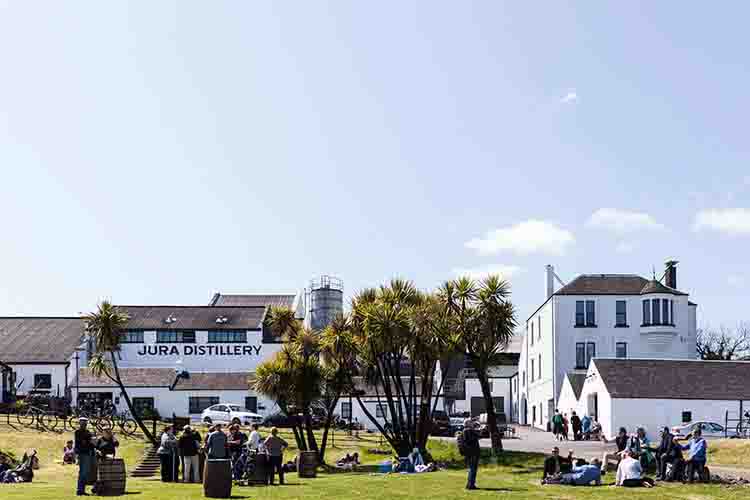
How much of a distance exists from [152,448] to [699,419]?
87.9ft

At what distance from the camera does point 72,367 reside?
70438mm

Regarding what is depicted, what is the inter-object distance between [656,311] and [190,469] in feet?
159

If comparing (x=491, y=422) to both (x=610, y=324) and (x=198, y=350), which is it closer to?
(x=610, y=324)

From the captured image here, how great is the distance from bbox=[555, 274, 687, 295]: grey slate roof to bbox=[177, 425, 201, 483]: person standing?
47912mm

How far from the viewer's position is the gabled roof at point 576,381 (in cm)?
6070

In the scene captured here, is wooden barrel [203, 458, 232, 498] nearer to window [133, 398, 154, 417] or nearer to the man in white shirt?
the man in white shirt

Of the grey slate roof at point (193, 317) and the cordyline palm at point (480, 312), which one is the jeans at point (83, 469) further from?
the grey slate roof at point (193, 317)

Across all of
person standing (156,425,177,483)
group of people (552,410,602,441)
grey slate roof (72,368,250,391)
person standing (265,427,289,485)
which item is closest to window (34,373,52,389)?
grey slate roof (72,368,250,391)

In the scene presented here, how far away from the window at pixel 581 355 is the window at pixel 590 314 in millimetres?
1542

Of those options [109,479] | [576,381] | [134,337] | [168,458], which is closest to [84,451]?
[109,479]

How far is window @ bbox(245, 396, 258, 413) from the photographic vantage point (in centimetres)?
6788

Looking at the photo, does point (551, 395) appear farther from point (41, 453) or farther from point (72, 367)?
point (41, 453)

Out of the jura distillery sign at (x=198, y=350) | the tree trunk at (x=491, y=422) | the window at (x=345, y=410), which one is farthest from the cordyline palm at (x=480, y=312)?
the jura distillery sign at (x=198, y=350)

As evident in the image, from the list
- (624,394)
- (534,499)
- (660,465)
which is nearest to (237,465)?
(534,499)
